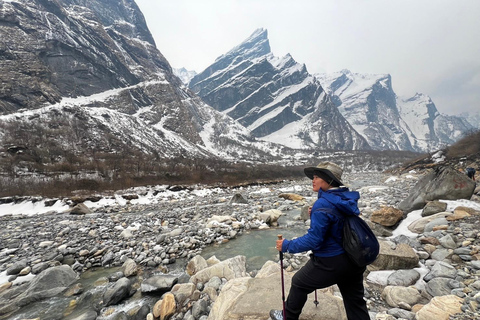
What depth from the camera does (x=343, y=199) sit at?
2.75m

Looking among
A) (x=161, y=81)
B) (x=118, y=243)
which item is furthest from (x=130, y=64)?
(x=118, y=243)

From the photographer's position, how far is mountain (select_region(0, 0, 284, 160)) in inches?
3036

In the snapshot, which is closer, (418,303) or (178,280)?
(418,303)

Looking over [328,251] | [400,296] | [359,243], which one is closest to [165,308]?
[328,251]

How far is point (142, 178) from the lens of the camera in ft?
132

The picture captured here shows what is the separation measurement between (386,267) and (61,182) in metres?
39.4

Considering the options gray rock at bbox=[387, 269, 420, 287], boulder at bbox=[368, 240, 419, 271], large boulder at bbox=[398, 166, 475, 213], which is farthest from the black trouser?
large boulder at bbox=[398, 166, 475, 213]

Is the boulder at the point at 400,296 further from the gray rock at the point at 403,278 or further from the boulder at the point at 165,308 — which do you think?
the boulder at the point at 165,308

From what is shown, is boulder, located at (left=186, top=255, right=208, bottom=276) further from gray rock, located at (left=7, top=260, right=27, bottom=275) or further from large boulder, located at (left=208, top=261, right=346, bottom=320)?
gray rock, located at (left=7, top=260, right=27, bottom=275)

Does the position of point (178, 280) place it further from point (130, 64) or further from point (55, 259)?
point (130, 64)

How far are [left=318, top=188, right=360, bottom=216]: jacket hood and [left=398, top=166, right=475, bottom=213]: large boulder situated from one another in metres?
10.6

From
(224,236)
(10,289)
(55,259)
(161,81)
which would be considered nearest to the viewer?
(10,289)

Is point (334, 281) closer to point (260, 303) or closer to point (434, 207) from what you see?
point (260, 303)

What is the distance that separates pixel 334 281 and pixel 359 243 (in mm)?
802
